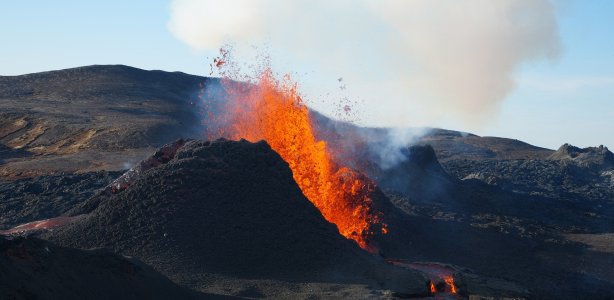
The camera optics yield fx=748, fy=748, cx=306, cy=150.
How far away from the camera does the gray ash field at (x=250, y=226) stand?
17766 millimetres

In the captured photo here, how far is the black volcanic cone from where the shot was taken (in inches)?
768

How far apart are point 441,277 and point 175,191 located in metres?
8.03

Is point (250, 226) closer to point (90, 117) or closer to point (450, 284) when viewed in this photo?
point (450, 284)

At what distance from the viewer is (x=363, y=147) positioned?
5028cm

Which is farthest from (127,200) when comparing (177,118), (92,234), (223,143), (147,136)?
(177,118)

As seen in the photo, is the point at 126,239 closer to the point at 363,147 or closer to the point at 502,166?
the point at 363,147

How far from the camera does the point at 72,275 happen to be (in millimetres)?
14953

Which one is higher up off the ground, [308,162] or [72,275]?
[308,162]

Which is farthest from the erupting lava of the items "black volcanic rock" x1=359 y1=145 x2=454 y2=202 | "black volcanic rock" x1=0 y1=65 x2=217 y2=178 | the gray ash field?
"black volcanic rock" x1=0 y1=65 x2=217 y2=178

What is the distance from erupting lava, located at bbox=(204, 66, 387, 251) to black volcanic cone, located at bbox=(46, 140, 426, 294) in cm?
457

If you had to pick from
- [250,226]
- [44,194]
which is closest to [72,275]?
[250,226]

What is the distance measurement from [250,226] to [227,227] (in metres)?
0.64

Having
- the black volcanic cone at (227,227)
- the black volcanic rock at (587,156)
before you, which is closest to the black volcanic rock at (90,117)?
the black volcanic cone at (227,227)

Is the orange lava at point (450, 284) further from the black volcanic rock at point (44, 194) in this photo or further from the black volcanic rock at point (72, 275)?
the black volcanic rock at point (44, 194)
